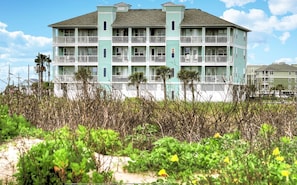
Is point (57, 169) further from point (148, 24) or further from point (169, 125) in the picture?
point (148, 24)

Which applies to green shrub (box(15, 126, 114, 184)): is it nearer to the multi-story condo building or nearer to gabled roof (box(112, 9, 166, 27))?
the multi-story condo building

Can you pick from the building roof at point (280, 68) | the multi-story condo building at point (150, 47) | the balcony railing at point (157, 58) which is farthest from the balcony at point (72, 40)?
the building roof at point (280, 68)

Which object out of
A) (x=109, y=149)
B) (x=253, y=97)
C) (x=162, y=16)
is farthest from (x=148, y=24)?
(x=109, y=149)

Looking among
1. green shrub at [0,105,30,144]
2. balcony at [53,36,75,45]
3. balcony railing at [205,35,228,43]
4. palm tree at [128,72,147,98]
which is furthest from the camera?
balcony at [53,36,75,45]

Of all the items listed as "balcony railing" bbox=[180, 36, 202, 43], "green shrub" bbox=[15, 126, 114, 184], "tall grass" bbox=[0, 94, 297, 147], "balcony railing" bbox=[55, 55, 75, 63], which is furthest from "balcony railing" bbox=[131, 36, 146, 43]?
"green shrub" bbox=[15, 126, 114, 184]

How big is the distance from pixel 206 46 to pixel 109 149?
4948 centimetres

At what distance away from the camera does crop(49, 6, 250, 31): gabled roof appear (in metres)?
59.9

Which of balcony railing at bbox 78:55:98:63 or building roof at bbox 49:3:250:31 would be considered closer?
building roof at bbox 49:3:250:31

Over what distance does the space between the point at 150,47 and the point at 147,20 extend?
3104mm

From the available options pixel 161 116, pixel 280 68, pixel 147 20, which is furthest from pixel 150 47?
pixel 280 68

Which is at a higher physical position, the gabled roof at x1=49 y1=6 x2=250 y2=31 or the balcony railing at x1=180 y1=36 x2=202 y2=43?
the gabled roof at x1=49 y1=6 x2=250 y2=31

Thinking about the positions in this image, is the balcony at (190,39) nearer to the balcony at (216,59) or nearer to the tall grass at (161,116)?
the balcony at (216,59)

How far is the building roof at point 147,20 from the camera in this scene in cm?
5988

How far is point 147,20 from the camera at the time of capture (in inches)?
2435
